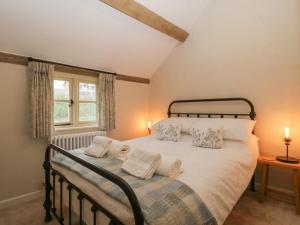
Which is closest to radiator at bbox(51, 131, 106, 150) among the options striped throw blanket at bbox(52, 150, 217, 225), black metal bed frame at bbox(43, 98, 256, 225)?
black metal bed frame at bbox(43, 98, 256, 225)

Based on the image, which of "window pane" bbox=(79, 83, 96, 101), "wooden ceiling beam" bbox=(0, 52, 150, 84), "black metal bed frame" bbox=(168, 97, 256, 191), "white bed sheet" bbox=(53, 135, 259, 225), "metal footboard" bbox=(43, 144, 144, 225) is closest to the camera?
"metal footboard" bbox=(43, 144, 144, 225)

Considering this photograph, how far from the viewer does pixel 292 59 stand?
7.79 feet

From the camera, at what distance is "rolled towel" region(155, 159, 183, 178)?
138 centimetres

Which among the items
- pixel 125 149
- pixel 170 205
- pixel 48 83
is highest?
pixel 48 83

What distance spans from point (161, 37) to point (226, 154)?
91.7 inches

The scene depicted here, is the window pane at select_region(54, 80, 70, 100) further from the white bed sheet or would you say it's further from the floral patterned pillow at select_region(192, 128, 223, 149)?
the floral patterned pillow at select_region(192, 128, 223, 149)

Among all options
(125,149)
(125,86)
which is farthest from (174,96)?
(125,149)

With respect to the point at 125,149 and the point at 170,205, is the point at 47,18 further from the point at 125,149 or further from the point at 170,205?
the point at 170,205

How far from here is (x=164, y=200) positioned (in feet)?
3.50

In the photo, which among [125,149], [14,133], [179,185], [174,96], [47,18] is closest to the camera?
[179,185]

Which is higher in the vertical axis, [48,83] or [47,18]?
[47,18]

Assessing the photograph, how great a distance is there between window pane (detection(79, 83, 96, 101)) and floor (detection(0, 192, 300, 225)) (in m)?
1.66

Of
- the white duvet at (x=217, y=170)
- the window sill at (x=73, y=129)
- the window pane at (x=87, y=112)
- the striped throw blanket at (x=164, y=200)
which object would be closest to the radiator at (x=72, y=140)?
the window sill at (x=73, y=129)

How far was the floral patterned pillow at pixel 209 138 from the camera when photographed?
2.30 metres
